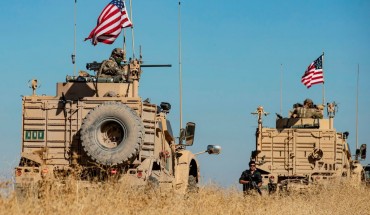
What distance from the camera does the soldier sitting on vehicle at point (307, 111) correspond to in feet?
102

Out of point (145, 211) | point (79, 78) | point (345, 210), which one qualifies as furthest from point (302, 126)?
point (145, 211)

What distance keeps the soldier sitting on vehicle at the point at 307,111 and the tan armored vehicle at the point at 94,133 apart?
41.8 feet

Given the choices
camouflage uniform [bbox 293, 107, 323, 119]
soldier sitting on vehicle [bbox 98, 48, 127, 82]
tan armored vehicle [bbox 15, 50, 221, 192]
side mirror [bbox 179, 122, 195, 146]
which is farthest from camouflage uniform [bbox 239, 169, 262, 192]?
camouflage uniform [bbox 293, 107, 323, 119]

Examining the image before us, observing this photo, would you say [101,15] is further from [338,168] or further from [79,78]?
[338,168]

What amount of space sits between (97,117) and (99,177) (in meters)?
1.05

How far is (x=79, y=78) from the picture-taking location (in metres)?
18.2

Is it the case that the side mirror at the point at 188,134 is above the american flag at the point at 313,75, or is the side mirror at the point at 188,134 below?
below

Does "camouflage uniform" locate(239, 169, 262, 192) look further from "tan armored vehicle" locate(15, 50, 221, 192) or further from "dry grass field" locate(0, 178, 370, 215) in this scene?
"tan armored vehicle" locate(15, 50, 221, 192)

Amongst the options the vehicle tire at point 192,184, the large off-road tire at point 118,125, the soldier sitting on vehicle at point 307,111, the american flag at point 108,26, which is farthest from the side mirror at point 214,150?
the soldier sitting on vehicle at point 307,111

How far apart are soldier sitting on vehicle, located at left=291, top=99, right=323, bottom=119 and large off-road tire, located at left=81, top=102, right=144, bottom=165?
1496 centimetres

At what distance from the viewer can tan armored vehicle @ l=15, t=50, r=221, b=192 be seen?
16.7 m

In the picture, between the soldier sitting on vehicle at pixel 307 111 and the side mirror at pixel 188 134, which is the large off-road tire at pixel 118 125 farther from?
the soldier sitting on vehicle at pixel 307 111

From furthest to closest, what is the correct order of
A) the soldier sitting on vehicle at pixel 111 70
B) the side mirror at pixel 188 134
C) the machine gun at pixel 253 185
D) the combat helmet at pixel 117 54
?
1. the machine gun at pixel 253 185
2. the side mirror at pixel 188 134
3. the combat helmet at pixel 117 54
4. the soldier sitting on vehicle at pixel 111 70

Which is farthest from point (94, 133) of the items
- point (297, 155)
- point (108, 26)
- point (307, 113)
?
point (307, 113)
